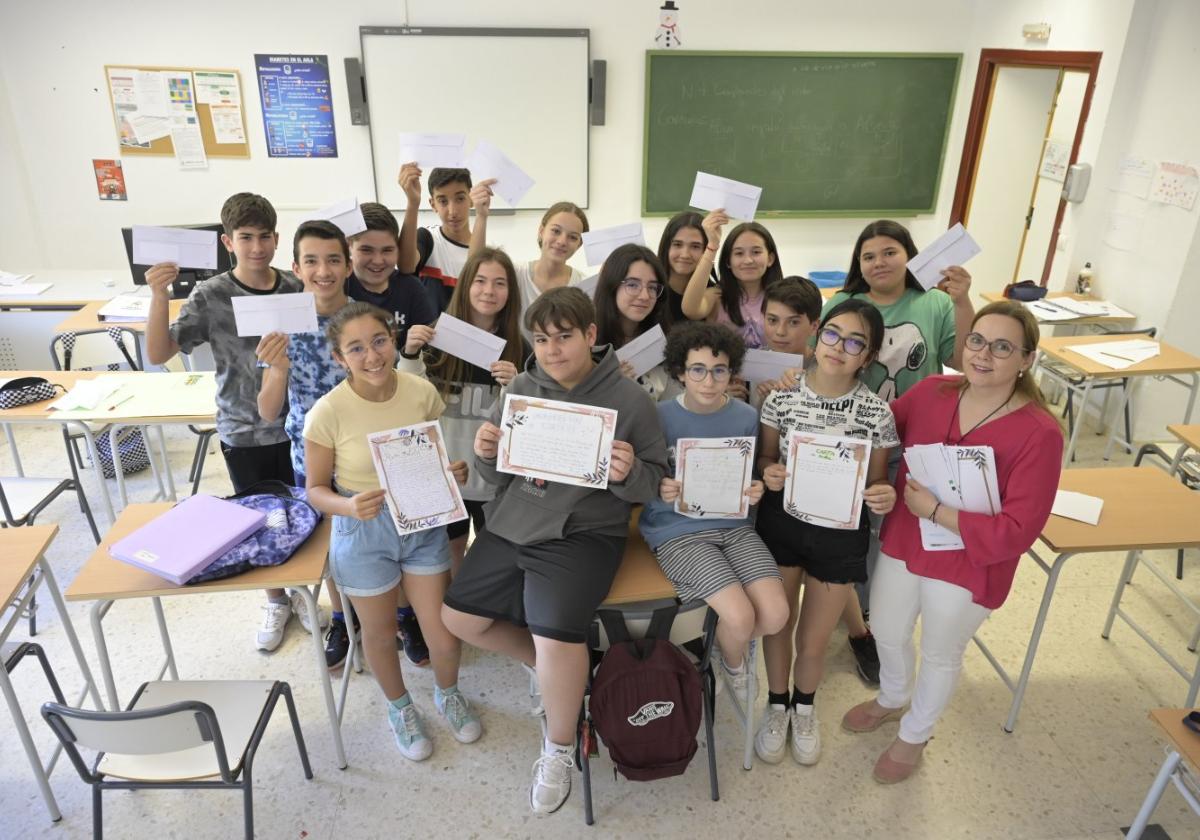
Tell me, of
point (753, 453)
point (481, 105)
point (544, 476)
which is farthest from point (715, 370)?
point (481, 105)

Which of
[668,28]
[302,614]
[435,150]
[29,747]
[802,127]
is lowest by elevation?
[302,614]

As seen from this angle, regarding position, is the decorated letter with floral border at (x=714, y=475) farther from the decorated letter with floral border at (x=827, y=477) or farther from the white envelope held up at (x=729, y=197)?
the white envelope held up at (x=729, y=197)

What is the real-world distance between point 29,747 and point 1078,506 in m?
3.41

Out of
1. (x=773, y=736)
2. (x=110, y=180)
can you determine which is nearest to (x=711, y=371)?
(x=773, y=736)

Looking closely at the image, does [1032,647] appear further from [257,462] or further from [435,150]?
[435,150]

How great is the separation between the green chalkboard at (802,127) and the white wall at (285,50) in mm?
125

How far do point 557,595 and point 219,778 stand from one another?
3.21ft

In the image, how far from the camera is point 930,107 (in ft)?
19.5

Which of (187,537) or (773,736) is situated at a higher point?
(187,537)

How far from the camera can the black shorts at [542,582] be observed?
2107 mm

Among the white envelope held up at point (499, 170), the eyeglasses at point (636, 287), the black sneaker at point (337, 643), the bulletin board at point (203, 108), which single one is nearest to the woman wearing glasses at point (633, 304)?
the eyeglasses at point (636, 287)

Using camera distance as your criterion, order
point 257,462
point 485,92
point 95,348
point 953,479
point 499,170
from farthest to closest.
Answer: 1. point 485,92
2. point 95,348
3. point 499,170
4. point 257,462
5. point 953,479

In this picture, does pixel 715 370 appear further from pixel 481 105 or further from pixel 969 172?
pixel 969 172

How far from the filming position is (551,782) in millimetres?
2307
